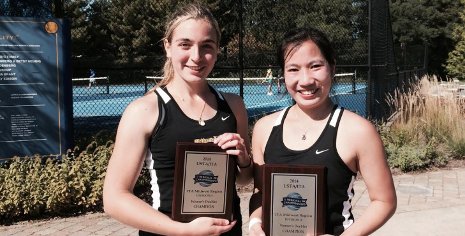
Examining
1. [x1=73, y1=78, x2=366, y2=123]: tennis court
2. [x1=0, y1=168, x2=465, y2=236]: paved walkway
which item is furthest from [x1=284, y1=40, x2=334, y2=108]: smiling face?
[x1=73, y1=78, x2=366, y2=123]: tennis court

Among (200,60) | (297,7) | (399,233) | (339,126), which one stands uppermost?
(297,7)

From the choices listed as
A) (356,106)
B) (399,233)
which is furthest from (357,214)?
(356,106)

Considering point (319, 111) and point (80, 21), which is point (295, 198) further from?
point (80, 21)

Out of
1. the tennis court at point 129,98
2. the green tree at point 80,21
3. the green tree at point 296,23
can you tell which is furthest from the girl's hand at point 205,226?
the green tree at point 80,21

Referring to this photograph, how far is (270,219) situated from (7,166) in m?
5.14

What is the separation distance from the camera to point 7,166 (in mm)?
6266

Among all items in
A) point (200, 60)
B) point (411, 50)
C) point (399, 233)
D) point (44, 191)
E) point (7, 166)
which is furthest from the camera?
point (411, 50)

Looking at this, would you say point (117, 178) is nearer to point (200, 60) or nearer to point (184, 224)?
point (184, 224)

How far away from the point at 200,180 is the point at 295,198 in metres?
0.37

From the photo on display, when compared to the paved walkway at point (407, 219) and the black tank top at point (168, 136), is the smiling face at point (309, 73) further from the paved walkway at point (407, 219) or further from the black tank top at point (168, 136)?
the paved walkway at point (407, 219)

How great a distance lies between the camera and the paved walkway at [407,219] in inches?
212

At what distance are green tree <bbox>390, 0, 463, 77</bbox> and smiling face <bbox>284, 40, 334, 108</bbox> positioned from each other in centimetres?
5186

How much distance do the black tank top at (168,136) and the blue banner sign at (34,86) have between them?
4.52m

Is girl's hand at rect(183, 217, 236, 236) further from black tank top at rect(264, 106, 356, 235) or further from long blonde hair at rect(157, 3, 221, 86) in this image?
long blonde hair at rect(157, 3, 221, 86)
